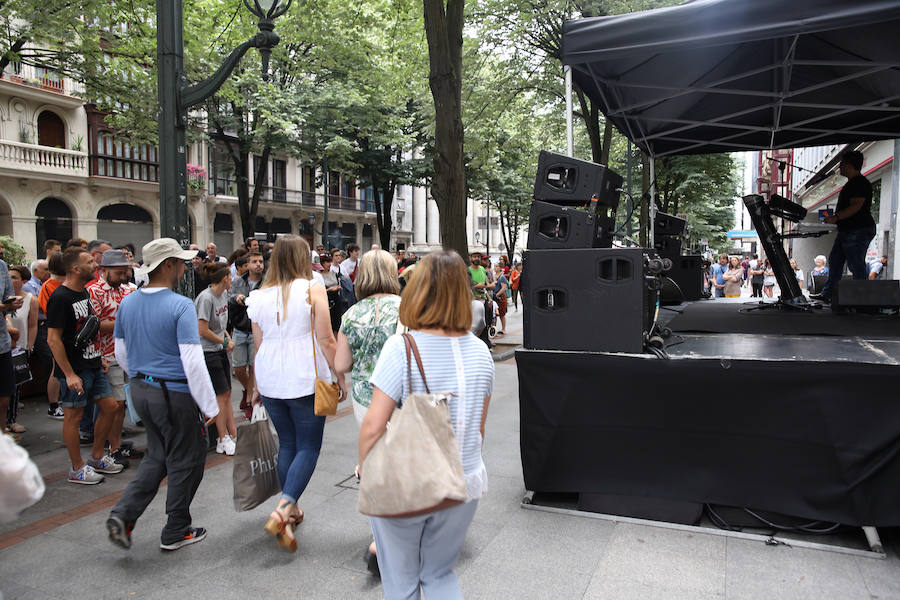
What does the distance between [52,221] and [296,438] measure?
1188 inches

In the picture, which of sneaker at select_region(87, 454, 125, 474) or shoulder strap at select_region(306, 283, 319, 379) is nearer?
shoulder strap at select_region(306, 283, 319, 379)

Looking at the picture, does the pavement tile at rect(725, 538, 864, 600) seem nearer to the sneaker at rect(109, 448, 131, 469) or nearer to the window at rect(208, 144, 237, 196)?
the sneaker at rect(109, 448, 131, 469)

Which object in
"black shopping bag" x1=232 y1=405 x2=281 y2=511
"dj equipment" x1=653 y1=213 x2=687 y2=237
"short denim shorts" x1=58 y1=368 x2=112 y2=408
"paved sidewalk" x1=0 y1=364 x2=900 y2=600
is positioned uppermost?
"dj equipment" x1=653 y1=213 x2=687 y2=237

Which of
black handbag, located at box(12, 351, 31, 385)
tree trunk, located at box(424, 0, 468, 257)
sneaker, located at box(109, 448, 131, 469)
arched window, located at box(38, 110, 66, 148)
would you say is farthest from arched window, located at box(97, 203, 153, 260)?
sneaker, located at box(109, 448, 131, 469)

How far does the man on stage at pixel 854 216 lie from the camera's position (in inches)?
298

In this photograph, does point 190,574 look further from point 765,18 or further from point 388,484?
point 765,18

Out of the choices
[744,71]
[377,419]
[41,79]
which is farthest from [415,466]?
[41,79]

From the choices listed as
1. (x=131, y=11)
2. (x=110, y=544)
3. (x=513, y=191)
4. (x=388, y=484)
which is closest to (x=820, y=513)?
(x=388, y=484)

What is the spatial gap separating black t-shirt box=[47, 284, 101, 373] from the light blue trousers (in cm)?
366

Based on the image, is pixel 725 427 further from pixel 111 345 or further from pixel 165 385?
pixel 111 345

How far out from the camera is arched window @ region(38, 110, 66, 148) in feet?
89.8

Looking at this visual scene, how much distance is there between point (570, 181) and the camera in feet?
15.4

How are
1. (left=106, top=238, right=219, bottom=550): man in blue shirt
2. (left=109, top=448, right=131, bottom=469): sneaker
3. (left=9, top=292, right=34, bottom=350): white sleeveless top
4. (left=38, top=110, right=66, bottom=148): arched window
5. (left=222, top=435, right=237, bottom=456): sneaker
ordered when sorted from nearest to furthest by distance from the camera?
(left=106, top=238, right=219, bottom=550): man in blue shirt, (left=109, top=448, right=131, bottom=469): sneaker, (left=222, top=435, right=237, bottom=456): sneaker, (left=9, top=292, right=34, bottom=350): white sleeveless top, (left=38, top=110, right=66, bottom=148): arched window

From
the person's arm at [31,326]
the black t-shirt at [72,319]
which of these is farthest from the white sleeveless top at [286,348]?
the person's arm at [31,326]
